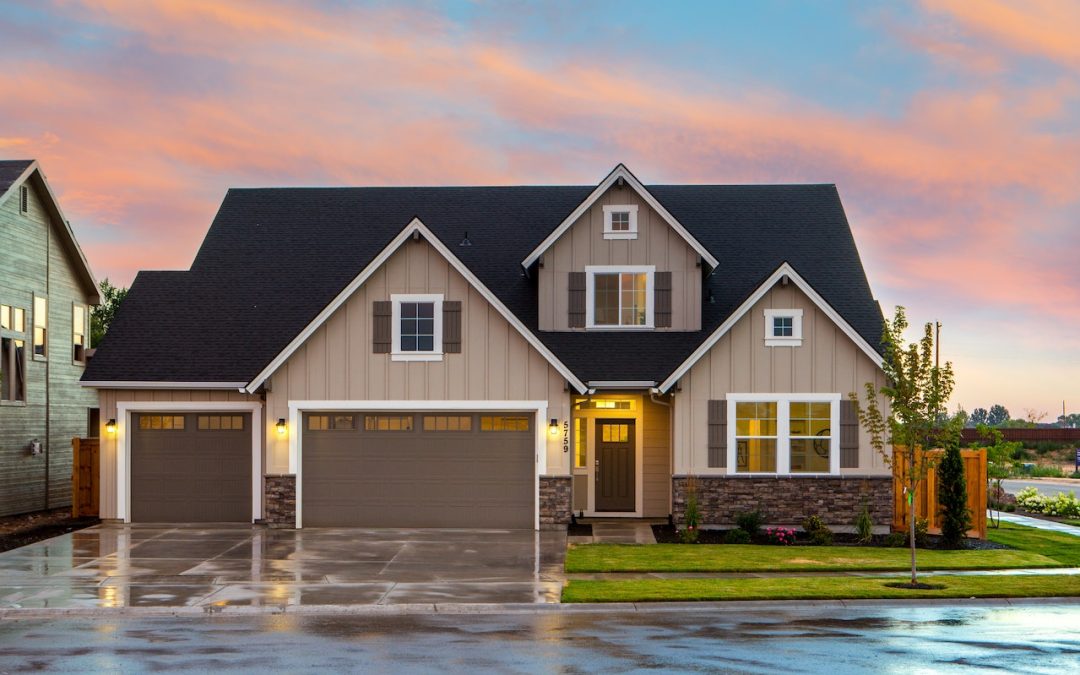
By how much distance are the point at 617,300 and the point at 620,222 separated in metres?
1.83

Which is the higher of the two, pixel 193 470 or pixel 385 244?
pixel 385 244

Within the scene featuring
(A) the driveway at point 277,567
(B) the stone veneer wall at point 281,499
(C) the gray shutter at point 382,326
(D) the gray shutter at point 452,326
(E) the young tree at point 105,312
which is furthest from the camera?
(E) the young tree at point 105,312

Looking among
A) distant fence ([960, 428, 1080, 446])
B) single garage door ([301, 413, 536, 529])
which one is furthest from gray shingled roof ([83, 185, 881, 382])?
distant fence ([960, 428, 1080, 446])

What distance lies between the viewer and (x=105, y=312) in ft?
229

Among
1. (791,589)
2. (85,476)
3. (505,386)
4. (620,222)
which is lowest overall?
(791,589)

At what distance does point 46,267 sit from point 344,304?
10852 millimetres

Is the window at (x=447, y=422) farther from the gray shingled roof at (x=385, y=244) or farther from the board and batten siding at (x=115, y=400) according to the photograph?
the board and batten siding at (x=115, y=400)

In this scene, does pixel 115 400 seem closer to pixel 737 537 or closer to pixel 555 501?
pixel 555 501

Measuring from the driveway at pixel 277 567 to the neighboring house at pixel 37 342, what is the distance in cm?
523

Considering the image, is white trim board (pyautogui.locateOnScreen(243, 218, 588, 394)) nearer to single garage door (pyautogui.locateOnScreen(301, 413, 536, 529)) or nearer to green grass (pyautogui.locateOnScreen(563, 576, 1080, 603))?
single garage door (pyautogui.locateOnScreen(301, 413, 536, 529))

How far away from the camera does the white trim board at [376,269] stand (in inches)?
934

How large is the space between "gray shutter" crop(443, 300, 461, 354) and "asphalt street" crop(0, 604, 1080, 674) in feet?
33.5

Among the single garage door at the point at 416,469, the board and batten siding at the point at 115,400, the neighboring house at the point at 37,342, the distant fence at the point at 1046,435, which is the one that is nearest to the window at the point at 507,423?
the single garage door at the point at 416,469

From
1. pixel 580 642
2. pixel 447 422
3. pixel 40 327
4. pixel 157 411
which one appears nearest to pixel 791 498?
pixel 447 422
